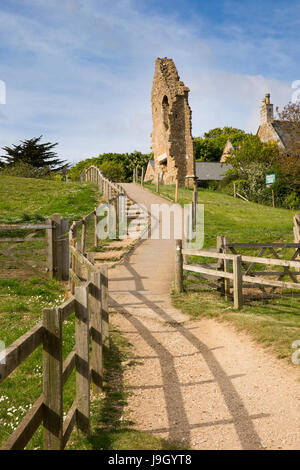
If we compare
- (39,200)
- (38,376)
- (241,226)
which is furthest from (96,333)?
(39,200)

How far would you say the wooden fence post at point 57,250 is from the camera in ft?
35.2

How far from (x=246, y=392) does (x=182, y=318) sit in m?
3.66

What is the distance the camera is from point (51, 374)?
3.34 m

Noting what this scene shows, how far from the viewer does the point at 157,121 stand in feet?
141

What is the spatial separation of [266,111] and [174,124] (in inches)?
571

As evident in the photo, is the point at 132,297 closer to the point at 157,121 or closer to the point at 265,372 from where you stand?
the point at 265,372

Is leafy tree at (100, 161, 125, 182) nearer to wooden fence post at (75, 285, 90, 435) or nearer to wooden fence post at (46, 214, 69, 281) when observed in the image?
wooden fence post at (46, 214, 69, 281)

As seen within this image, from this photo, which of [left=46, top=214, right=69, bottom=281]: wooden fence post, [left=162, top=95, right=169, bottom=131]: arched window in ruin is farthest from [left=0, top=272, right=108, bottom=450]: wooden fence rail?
[left=162, top=95, right=169, bottom=131]: arched window in ruin

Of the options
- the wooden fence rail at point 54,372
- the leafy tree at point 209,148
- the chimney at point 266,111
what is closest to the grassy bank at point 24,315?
the wooden fence rail at point 54,372

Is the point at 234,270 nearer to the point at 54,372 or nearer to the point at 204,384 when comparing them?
the point at 204,384

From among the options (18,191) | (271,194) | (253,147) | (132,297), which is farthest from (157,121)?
(132,297)

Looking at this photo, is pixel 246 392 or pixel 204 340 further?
pixel 204 340

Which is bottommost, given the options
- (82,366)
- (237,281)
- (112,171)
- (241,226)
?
(237,281)

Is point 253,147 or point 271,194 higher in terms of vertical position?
point 253,147
